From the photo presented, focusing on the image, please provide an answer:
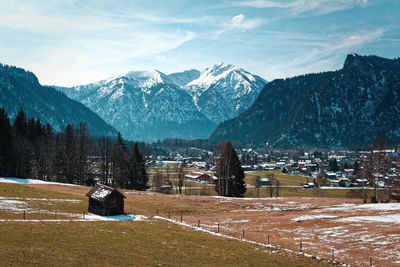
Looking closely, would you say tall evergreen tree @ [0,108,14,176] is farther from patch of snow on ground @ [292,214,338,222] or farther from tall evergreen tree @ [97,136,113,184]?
patch of snow on ground @ [292,214,338,222]

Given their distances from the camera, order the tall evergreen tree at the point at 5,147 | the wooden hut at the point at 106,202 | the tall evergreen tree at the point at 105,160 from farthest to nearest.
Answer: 1. the tall evergreen tree at the point at 105,160
2. the tall evergreen tree at the point at 5,147
3. the wooden hut at the point at 106,202

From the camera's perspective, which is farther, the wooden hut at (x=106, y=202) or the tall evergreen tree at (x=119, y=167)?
the tall evergreen tree at (x=119, y=167)

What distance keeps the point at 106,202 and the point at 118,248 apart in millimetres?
27996

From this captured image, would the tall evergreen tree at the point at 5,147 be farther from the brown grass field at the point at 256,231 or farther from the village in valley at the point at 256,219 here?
the brown grass field at the point at 256,231

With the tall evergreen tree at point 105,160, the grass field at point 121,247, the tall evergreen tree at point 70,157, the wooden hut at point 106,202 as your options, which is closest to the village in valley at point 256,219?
the wooden hut at point 106,202

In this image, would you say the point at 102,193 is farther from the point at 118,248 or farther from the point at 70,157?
the point at 70,157

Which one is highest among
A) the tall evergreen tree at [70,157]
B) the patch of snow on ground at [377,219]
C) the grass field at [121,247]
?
the tall evergreen tree at [70,157]

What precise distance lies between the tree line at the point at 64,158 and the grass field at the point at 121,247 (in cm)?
5424

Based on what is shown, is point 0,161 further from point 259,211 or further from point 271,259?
point 271,259

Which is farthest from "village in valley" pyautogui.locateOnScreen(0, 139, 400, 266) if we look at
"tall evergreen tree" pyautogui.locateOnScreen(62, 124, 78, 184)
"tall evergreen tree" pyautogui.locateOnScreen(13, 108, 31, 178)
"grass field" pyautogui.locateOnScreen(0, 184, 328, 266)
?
"tall evergreen tree" pyautogui.locateOnScreen(62, 124, 78, 184)

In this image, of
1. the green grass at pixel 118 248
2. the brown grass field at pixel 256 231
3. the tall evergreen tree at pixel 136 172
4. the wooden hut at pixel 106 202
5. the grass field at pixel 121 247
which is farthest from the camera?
the tall evergreen tree at pixel 136 172

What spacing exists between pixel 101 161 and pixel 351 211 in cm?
8283

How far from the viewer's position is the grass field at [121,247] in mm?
28594

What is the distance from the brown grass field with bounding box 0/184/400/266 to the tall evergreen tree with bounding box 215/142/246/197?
19.7 m
